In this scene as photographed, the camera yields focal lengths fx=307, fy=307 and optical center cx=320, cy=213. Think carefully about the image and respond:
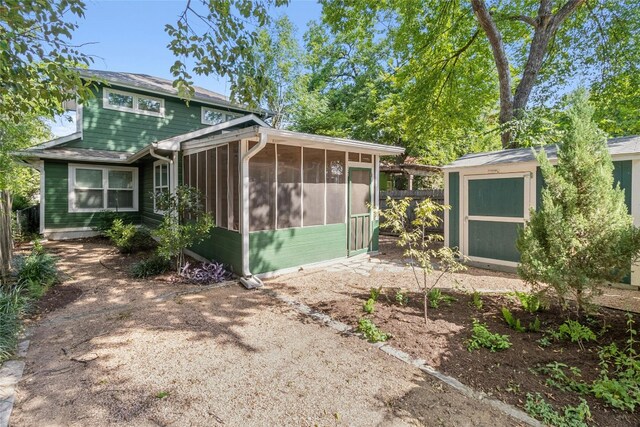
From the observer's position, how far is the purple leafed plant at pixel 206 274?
5.69 m

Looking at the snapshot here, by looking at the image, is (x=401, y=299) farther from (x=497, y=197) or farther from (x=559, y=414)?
(x=497, y=197)

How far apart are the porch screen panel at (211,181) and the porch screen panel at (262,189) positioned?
4.18 ft

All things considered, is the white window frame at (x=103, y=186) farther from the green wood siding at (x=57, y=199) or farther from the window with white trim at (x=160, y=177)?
the window with white trim at (x=160, y=177)

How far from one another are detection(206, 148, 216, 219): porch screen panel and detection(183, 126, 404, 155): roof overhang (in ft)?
0.79

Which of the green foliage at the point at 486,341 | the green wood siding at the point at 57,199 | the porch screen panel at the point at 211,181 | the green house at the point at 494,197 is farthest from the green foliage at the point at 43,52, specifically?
the green wood siding at the point at 57,199

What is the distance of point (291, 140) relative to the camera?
5.94 meters

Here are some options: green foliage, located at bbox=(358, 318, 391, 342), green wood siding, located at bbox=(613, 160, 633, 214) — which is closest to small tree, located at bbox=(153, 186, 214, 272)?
green foliage, located at bbox=(358, 318, 391, 342)

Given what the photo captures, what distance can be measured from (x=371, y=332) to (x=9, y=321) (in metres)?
4.03

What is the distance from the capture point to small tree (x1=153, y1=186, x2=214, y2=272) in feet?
18.7

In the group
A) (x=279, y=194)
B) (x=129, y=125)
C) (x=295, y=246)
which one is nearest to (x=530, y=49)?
(x=279, y=194)

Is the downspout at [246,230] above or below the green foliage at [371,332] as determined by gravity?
above

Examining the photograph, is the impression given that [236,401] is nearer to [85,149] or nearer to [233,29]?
[233,29]

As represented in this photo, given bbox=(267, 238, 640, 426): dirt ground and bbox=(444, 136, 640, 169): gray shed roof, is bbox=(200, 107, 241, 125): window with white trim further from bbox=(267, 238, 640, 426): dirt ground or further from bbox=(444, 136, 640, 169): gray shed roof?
bbox=(444, 136, 640, 169): gray shed roof

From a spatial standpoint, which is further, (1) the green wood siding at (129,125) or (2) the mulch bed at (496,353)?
(1) the green wood siding at (129,125)
